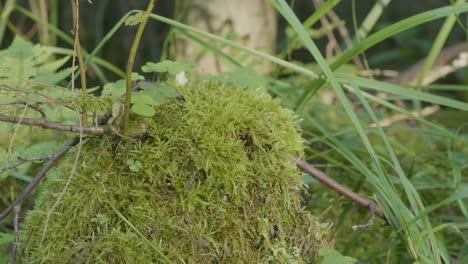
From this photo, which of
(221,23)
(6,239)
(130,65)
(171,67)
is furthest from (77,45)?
(221,23)

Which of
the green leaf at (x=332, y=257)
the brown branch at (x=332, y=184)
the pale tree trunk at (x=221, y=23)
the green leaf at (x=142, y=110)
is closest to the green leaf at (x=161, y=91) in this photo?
the green leaf at (x=142, y=110)

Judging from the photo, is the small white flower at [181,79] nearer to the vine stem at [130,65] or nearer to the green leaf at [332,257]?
the vine stem at [130,65]

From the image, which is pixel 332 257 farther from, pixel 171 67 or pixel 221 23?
pixel 221 23

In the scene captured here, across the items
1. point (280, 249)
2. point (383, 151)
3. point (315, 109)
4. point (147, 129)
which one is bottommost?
point (315, 109)

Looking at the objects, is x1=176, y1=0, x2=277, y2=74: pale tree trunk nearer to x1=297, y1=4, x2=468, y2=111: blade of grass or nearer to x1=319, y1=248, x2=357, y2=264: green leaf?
x1=297, y1=4, x2=468, y2=111: blade of grass

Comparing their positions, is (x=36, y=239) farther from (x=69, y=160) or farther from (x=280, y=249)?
(x=280, y=249)

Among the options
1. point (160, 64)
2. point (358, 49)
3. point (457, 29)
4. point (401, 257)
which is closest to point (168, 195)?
point (160, 64)

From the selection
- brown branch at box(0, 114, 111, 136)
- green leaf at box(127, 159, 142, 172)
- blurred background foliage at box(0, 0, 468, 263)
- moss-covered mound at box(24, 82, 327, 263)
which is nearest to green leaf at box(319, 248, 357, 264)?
moss-covered mound at box(24, 82, 327, 263)
